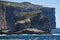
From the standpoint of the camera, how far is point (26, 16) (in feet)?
9.31

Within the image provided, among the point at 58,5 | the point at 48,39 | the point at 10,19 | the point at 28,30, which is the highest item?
the point at 58,5

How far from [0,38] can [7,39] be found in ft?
0.45

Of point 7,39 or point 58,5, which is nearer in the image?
point 7,39

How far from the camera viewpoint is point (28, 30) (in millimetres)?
2801

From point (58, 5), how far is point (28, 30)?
0.80 meters

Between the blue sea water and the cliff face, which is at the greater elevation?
the cliff face

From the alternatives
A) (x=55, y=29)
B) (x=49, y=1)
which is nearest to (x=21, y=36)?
(x=55, y=29)

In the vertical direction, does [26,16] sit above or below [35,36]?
above

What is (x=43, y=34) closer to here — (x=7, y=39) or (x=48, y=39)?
(x=48, y=39)

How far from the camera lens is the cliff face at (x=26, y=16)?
279 cm

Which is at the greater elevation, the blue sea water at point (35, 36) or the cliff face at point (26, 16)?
the cliff face at point (26, 16)

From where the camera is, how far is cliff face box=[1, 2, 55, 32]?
110 inches

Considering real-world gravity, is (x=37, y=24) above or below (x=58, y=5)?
below

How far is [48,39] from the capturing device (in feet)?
9.20
